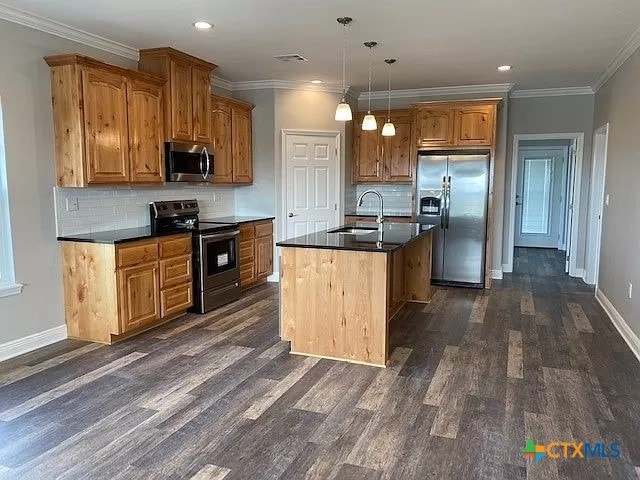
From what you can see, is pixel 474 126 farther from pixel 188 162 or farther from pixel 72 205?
pixel 72 205

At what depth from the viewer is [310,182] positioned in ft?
21.8

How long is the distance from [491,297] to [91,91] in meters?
4.71

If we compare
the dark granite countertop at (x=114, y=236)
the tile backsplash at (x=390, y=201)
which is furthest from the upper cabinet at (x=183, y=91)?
the tile backsplash at (x=390, y=201)

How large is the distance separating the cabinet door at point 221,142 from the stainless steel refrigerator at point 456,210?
97.1 inches

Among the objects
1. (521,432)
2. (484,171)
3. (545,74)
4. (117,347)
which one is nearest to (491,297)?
(484,171)

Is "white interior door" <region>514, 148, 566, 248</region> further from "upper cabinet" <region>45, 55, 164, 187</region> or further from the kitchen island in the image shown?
"upper cabinet" <region>45, 55, 164, 187</region>

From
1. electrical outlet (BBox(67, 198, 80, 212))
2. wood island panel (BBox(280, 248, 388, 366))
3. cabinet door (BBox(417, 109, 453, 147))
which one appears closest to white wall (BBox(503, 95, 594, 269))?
cabinet door (BBox(417, 109, 453, 147))

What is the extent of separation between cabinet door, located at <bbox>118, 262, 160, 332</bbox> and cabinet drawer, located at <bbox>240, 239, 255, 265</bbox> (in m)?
1.53

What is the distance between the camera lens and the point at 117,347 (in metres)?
4.03

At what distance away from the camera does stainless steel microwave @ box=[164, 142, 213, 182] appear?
490cm

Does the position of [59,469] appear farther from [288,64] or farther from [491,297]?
[491,297]

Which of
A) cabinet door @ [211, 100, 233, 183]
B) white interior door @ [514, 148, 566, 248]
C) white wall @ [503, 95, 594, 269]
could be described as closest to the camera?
cabinet door @ [211, 100, 233, 183]

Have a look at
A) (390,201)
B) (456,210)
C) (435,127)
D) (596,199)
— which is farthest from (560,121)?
(390,201)

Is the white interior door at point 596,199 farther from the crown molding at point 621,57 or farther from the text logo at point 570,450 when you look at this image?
the text logo at point 570,450
